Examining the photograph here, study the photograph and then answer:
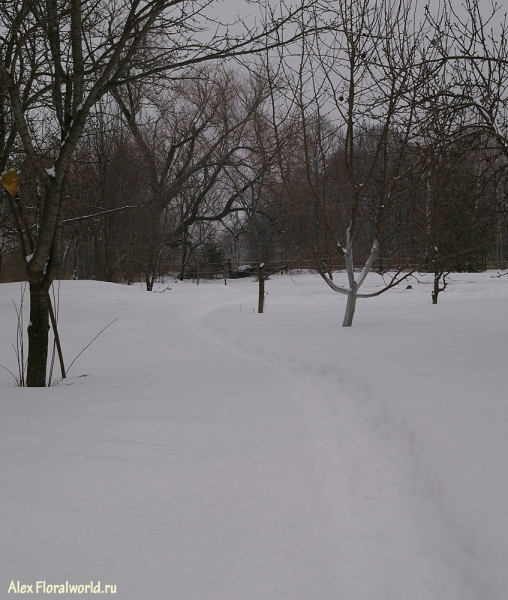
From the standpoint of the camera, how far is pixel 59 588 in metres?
1.51

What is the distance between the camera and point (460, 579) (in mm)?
1855

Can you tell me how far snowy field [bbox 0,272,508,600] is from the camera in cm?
169

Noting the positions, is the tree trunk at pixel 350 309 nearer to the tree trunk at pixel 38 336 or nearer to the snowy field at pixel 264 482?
the snowy field at pixel 264 482

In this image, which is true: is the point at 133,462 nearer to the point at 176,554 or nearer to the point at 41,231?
the point at 176,554

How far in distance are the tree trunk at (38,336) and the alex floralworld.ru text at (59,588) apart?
9.77 feet

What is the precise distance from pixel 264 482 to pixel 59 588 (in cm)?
103

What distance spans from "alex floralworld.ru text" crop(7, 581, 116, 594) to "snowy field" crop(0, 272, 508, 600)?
0.01 meters

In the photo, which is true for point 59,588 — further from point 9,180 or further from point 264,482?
point 9,180

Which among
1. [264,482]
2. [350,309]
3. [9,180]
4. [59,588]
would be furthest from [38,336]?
[350,309]

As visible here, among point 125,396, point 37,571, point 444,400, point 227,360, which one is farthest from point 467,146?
point 37,571

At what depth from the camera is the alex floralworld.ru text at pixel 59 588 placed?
1490mm

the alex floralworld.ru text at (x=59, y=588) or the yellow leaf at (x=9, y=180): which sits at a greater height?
the yellow leaf at (x=9, y=180)

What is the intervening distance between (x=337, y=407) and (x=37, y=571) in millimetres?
2786

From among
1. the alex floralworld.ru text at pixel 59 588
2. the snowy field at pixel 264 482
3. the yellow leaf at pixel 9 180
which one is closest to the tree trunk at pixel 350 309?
the snowy field at pixel 264 482
